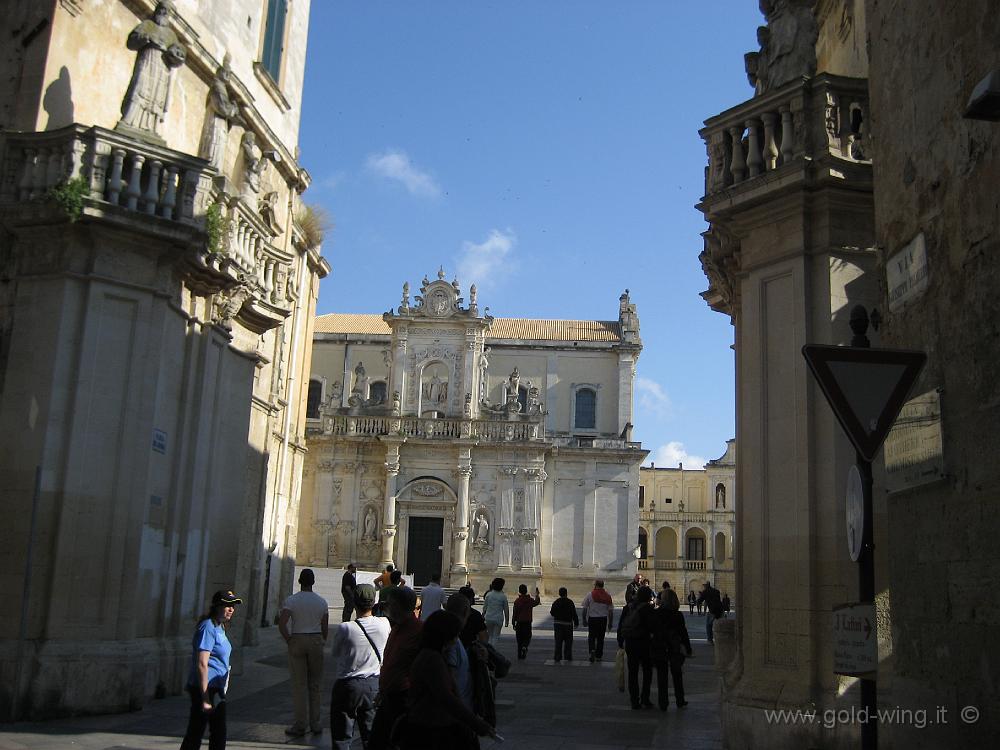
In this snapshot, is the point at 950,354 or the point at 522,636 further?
the point at 522,636

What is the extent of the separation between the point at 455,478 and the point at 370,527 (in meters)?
4.68

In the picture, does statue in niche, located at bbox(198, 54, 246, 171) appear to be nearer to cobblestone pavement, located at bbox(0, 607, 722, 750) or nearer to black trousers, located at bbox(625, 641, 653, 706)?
cobblestone pavement, located at bbox(0, 607, 722, 750)

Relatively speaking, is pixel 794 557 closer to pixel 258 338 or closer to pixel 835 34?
pixel 835 34

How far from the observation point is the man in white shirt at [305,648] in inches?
407

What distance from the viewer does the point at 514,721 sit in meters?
11.8

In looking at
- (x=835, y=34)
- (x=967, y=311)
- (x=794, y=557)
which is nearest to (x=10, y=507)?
(x=794, y=557)

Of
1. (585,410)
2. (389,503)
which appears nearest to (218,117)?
(389,503)

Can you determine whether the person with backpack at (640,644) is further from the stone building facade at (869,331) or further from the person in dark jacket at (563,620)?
the person in dark jacket at (563,620)

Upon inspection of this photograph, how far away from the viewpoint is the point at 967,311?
5746mm

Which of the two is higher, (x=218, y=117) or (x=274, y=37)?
(x=274, y=37)

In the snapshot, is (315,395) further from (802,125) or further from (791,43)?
(802,125)

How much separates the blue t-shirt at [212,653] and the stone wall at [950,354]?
4862 millimetres

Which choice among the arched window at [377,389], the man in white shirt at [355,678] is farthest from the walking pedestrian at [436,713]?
the arched window at [377,389]

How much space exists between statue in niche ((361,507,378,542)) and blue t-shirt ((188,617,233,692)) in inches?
1602
